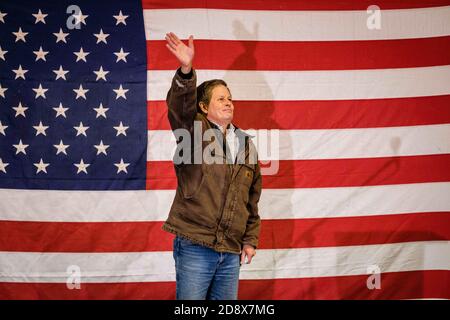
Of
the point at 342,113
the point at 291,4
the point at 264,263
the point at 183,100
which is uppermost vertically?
the point at 291,4

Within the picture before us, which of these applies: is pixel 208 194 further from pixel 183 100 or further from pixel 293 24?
pixel 293 24

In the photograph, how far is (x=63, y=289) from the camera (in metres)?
3.11

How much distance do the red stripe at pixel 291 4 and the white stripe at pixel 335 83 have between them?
0.46 metres

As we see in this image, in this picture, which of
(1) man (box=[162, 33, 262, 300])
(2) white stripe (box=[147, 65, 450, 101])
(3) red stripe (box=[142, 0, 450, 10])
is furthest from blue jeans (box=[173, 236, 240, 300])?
(3) red stripe (box=[142, 0, 450, 10])

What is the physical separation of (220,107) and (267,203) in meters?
1.16

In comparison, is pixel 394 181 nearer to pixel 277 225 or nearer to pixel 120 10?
pixel 277 225

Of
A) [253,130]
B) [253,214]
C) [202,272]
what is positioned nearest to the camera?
[202,272]

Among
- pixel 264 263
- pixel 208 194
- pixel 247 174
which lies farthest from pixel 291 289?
pixel 208 194

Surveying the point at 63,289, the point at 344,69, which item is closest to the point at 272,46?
the point at 344,69

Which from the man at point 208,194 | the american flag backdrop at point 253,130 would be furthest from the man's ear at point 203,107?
the american flag backdrop at point 253,130

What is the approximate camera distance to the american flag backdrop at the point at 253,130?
3.09 metres

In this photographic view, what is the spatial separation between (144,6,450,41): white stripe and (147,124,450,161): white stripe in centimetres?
67

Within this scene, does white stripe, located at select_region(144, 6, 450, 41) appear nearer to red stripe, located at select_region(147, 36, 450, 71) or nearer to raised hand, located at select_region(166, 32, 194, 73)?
red stripe, located at select_region(147, 36, 450, 71)

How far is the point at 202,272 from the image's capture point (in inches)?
83.0
